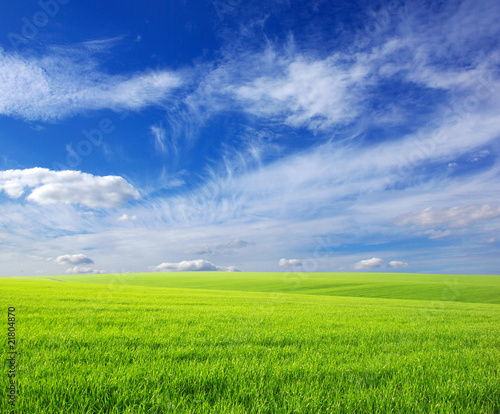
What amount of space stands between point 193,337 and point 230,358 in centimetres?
181

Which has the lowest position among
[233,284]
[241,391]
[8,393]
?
[233,284]

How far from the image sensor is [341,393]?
3955 millimetres

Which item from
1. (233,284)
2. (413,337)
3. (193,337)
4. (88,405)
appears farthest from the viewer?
(233,284)

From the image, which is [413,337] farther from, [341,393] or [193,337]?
[193,337]

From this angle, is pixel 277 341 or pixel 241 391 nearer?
pixel 241 391

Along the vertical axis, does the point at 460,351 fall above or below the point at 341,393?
below

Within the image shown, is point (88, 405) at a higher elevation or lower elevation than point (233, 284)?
higher

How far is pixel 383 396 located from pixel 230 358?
2.62 meters

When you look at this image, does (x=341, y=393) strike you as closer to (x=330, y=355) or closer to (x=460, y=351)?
(x=330, y=355)

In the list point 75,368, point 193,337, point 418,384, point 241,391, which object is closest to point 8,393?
point 75,368

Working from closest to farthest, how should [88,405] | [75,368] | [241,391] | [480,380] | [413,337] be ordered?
[88,405] → [241,391] → [75,368] → [480,380] → [413,337]

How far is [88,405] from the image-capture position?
11.0 ft

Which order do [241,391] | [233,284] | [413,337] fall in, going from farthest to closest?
[233,284], [413,337], [241,391]

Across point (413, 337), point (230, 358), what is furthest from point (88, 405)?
point (413, 337)
